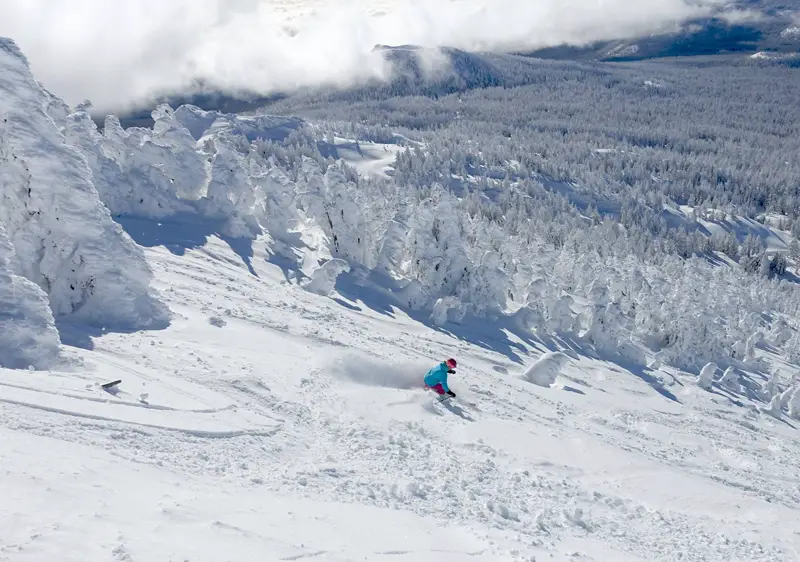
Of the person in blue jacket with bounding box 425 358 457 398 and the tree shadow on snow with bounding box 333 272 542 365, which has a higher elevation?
the person in blue jacket with bounding box 425 358 457 398

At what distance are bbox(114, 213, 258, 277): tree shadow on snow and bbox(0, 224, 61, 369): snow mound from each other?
45.6 feet

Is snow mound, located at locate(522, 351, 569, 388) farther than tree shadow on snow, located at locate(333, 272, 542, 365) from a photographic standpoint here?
No

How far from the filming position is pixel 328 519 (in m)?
8.82

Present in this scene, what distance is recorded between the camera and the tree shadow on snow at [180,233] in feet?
87.7

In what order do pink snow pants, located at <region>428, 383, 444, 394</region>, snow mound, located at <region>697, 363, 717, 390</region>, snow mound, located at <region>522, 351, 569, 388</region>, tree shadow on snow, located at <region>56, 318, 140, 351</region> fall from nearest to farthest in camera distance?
1. tree shadow on snow, located at <region>56, 318, 140, 351</region>
2. pink snow pants, located at <region>428, 383, 444, 394</region>
3. snow mound, located at <region>522, 351, 569, 388</region>
4. snow mound, located at <region>697, 363, 717, 390</region>

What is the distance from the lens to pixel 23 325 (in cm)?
1153

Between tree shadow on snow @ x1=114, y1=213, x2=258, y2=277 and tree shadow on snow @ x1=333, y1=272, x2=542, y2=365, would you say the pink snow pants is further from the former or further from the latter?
tree shadow on snow @ x1=114, y1=213, x2=258, y2=277

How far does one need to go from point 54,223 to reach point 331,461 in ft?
35.6

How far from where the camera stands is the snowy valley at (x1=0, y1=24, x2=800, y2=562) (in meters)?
8.44

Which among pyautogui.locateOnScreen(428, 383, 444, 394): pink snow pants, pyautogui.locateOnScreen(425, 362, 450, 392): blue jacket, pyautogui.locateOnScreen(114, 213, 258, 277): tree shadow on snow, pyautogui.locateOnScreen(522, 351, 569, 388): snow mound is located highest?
pyautogui.locateOnScreen(114, 213, 258, 277): tree shadow on snow

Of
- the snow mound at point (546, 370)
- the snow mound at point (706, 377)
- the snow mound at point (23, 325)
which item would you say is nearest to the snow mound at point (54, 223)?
the snow mound at point (23, 325)

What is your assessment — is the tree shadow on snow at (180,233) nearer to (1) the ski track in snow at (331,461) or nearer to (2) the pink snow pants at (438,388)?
(1) the ski track in snow at (331,461)

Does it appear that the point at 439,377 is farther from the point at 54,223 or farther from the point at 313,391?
the point at 54,223

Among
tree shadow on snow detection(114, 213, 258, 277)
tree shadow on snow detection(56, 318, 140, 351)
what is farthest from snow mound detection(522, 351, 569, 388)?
tree shadow on snow detection(56, 318, 140, 351)
